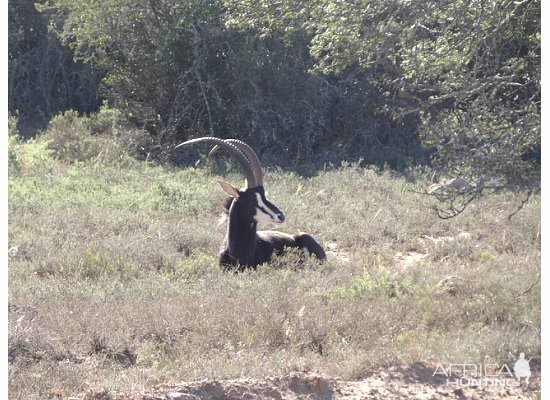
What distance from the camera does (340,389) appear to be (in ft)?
20.8

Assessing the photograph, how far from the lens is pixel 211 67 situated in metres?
18.1

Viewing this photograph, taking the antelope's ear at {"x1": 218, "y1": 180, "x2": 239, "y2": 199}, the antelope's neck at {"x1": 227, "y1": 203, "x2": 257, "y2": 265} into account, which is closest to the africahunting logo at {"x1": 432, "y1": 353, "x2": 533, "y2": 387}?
the antelope's neck at {"x1": 227, "y1": 203, "x2": 257, "y2": 265}

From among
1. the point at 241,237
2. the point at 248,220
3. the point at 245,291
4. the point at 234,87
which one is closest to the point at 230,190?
the point at 248,220

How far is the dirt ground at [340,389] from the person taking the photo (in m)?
6.14

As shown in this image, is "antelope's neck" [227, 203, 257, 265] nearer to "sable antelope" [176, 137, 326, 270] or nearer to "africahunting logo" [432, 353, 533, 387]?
"sable antelope" [176, 137, 326, 270]

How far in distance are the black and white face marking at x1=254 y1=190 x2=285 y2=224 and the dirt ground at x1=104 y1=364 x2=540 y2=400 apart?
3.96m

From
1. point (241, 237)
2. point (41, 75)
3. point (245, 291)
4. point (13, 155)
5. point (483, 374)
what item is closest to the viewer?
point (483, 374)

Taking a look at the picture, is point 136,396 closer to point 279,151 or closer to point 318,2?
point 318,2

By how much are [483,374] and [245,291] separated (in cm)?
262

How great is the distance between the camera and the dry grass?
667 centimetres

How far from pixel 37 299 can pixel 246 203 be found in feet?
9.86

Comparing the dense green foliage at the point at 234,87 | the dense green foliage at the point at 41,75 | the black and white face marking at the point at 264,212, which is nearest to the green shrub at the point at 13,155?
the dense green foliage at the point at 234,87

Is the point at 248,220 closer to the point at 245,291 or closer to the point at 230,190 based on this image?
the point at 230,190

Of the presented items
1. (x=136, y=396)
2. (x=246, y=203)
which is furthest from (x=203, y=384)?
(x=246, y=203)
